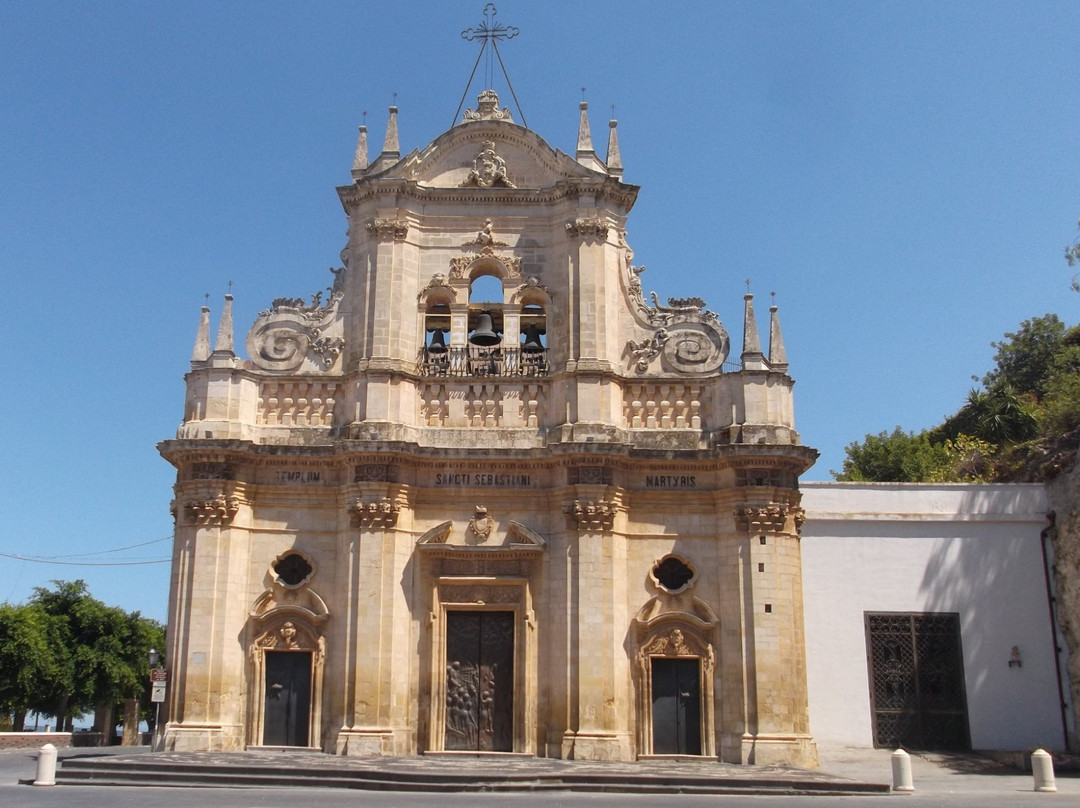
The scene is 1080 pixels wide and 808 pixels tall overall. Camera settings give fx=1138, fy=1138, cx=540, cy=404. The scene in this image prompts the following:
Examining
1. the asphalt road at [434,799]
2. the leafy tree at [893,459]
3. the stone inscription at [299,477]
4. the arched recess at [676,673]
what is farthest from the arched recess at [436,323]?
the leafy tree at [893,459]

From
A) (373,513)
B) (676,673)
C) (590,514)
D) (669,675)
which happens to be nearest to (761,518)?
(590,514)

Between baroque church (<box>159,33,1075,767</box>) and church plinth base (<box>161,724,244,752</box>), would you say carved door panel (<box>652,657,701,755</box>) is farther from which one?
church plinth base (<box>161,724,244,752</box>)

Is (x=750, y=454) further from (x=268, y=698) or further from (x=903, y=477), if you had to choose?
(x=903, y=477)

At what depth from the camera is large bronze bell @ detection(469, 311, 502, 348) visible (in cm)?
2622

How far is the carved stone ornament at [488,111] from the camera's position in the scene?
2731 centimetres

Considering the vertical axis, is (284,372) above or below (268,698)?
above

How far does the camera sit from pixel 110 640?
4406 cm

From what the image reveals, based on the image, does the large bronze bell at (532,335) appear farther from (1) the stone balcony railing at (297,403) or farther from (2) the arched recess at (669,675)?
(2) the arched recess at (669,675)

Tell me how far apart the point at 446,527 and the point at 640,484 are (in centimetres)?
433

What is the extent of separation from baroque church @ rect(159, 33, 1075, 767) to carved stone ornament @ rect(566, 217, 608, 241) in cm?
6

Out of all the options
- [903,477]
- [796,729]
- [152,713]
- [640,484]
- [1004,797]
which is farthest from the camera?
[152,713]

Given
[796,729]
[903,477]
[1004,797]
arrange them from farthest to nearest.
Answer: [903,477]
[796,729]
[1004,797]

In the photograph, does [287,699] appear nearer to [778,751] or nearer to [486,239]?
[778,751]

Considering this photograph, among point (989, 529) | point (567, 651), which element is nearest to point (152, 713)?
point (567, 651)
